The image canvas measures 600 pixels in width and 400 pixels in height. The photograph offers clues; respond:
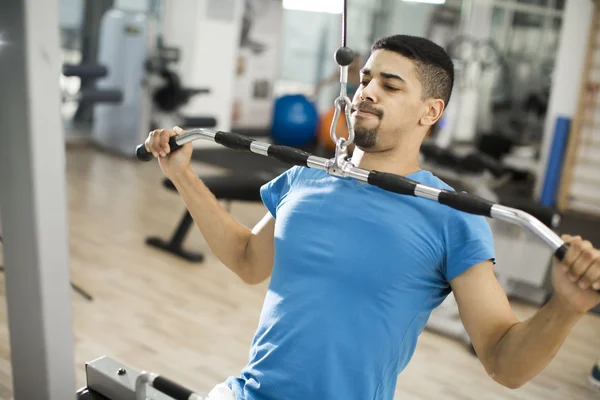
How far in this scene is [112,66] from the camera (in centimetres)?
656

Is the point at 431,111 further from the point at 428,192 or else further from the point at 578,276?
the point at 578,276

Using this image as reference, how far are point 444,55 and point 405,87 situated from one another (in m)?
0.12

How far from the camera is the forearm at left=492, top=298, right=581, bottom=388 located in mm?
994

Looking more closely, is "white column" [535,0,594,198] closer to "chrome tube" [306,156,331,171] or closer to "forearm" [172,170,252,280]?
"forearm" [172,170,252,280]

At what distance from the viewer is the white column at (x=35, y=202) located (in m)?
0.71

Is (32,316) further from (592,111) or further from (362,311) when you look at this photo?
(592,111)

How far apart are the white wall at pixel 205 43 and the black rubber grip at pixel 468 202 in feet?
19.4

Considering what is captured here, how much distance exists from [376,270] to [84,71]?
4813 millimetres

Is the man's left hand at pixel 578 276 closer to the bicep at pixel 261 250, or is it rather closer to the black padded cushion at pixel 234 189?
the bicep at pixel 261 250

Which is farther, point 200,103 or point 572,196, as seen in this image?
point 200,103

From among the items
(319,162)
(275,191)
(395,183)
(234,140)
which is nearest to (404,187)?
(395,183)

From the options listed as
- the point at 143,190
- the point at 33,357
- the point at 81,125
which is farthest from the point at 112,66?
the point at 33,357

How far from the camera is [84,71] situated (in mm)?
5539

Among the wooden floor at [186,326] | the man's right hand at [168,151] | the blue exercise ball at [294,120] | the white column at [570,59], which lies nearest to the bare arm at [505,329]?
the man's right hand at [168,151]
